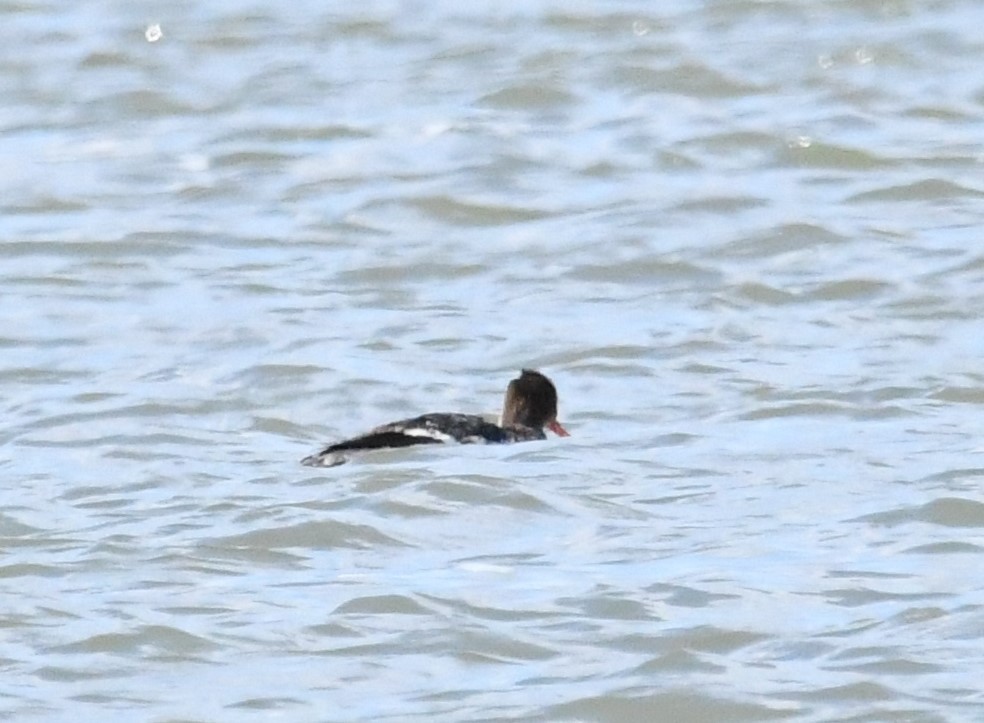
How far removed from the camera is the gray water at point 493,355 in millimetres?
8031

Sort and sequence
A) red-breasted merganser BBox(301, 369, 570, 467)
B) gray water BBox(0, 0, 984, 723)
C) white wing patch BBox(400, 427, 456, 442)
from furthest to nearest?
white wing patch BBox(400, 427, 456, 442), red-breasted merganser BBox(301, 369, 570, 467), gray water BBox(0, 0, 984, 723)

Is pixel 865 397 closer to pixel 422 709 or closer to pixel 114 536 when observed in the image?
pixel 114 536

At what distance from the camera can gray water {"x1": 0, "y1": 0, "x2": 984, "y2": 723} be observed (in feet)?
26.3

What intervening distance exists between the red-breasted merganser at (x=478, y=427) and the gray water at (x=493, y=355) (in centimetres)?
10

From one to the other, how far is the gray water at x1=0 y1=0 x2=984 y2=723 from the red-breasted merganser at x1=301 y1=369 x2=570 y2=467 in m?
0.10

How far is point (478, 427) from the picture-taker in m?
10.8

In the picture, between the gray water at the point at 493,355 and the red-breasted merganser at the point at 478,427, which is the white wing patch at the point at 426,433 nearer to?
the red-breasted merganser at the point at 478,427

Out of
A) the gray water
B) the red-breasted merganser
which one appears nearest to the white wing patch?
the red-breasted merganser

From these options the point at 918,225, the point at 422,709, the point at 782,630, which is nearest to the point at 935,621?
the point at 782,630

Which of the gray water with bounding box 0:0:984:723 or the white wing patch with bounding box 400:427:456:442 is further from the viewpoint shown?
the white wing patch with bounding box 400:427:456:442

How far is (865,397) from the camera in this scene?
11367 mm

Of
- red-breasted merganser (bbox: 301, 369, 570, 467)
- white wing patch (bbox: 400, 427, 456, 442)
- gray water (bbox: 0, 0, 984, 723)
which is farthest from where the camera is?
white wing patch (bbox: 400, 427, 456, 442)

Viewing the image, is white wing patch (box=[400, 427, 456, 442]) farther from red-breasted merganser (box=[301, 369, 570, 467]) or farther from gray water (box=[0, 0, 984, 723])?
gray water (box=[0, 0, 984, 723])

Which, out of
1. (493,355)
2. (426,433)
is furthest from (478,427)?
(493,355)
